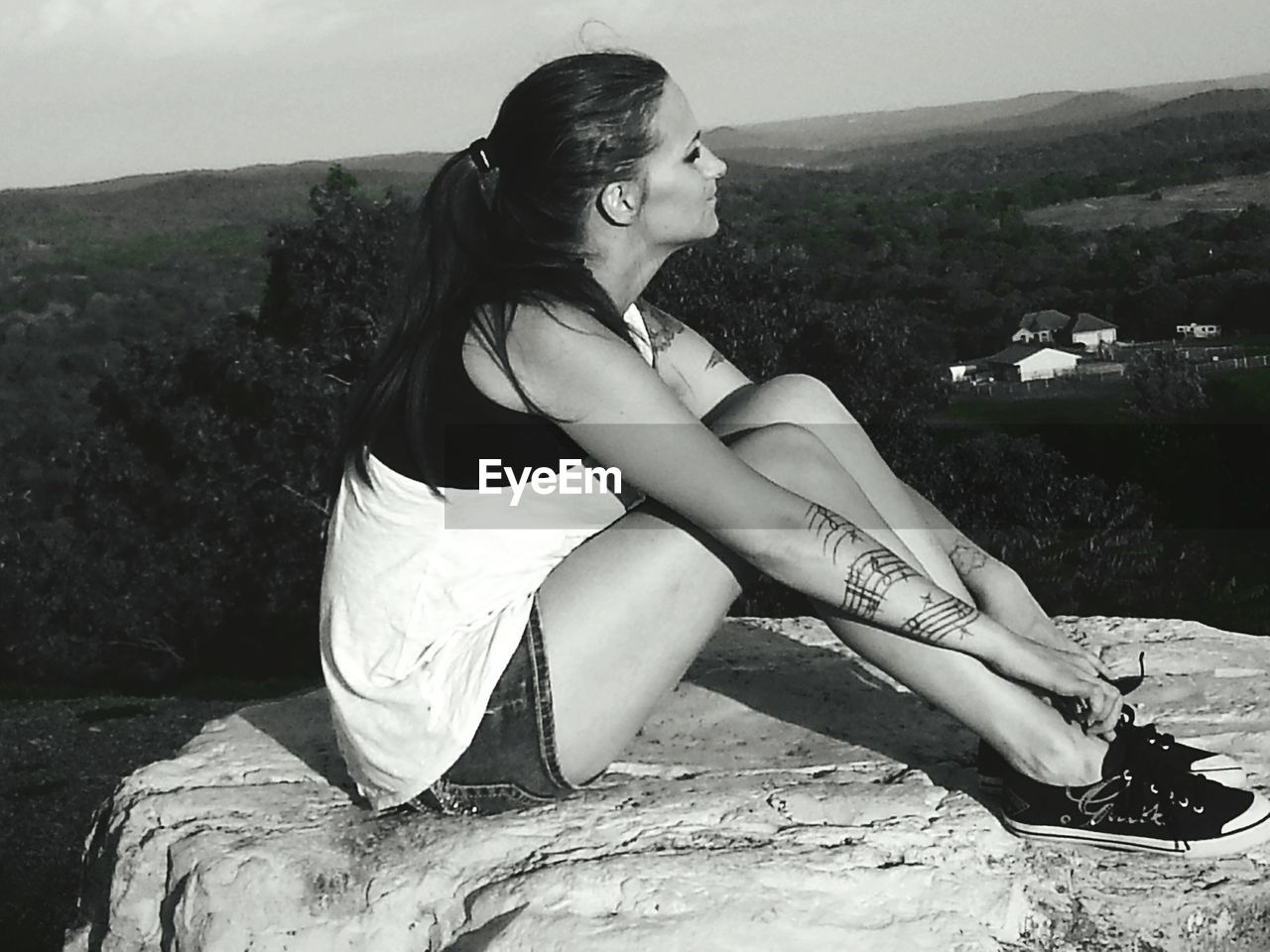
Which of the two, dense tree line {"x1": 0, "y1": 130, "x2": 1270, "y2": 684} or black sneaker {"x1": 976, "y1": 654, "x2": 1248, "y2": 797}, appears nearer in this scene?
black sneaker {"x1": 976, "y1": 654, "x2": 1248, "y2": 797}

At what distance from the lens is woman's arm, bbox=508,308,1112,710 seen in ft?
7.86

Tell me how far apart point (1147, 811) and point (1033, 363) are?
1692 centimetres

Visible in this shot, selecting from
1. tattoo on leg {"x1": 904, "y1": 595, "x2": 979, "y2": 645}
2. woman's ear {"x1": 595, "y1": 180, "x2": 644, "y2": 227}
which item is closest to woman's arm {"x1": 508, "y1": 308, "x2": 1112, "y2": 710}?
tattoo on leg {"x1": 904, "y1": 595, "x2": 979, "y2": 645}

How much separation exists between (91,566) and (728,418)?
18.7 metres

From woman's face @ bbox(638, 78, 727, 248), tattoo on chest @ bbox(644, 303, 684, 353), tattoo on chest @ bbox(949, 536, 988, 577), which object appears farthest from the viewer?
tattoo on chest @ bbox(644, 303, 684, 353)

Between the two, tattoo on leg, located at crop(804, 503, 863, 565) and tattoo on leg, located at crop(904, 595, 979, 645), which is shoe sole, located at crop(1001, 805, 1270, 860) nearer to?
tattoo on leg, located at crop(904, 595, 979, 645)

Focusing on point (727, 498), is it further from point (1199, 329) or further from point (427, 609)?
point (1199, 329)

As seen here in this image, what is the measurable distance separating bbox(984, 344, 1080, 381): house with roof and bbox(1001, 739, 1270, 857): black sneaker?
52.7ft

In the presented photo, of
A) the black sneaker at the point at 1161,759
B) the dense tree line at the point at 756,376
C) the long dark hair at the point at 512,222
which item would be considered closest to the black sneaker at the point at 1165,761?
the black sneaker at the point at 1161,759

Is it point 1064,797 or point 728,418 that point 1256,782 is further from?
point 728,418

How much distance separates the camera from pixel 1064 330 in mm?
18984

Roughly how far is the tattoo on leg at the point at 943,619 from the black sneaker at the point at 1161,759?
0.33 meters

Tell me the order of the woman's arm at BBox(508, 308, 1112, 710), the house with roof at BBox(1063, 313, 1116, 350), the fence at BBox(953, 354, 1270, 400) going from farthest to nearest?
the house with roof at BBox(1063, 313, 1116, 350), the fence at BBox(953, 354, 1270, 400), the woman's arm at BBox(508, 308, 1112, 710)

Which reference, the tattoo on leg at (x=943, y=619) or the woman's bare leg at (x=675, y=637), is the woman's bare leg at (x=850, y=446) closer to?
the woman's bare leg at (x=675, y=637)
